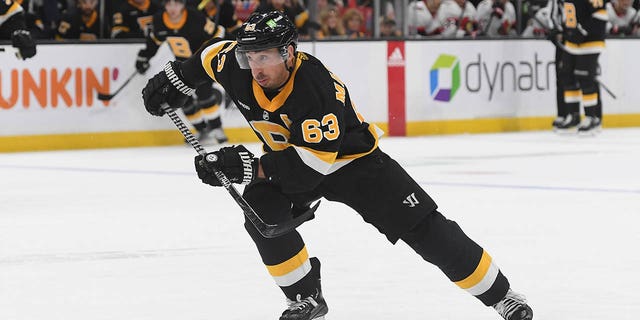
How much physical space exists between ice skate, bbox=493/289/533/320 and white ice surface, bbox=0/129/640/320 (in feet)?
0.56

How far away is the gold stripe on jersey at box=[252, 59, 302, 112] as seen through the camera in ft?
10.2

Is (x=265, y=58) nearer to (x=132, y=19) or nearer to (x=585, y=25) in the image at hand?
(x=132, y=19)

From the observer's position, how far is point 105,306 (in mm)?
3570

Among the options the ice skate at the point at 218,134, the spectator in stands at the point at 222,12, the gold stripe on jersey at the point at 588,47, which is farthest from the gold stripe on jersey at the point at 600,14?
the ice skate at the point at 218,134

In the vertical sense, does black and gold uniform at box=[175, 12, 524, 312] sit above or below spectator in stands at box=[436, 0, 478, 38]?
above

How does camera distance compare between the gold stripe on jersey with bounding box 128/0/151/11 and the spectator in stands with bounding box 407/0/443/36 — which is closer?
the gold stripe on jersey with bounding box 128/0/151/11

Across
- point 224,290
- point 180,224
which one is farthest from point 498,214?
point 224,290

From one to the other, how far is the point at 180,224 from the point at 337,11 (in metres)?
5.90

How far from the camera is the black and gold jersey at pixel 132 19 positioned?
10367 mm

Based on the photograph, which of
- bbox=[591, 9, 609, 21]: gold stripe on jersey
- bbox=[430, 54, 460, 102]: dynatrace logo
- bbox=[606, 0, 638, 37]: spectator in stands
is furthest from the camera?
bbox=[606, 0, 638, 37]: spectator in stands

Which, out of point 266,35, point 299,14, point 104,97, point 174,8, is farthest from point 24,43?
point 266,35

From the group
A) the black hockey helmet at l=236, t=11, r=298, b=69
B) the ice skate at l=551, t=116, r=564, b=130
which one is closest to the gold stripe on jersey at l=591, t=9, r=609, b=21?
the ice skate at l=551, t=116, r=564, b=130

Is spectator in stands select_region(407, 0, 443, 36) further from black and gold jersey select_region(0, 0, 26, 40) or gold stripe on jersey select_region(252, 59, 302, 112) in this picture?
gold stripe on jersey select_region(252, 59, 302, 112)

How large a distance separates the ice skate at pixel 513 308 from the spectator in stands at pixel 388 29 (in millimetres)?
8171
